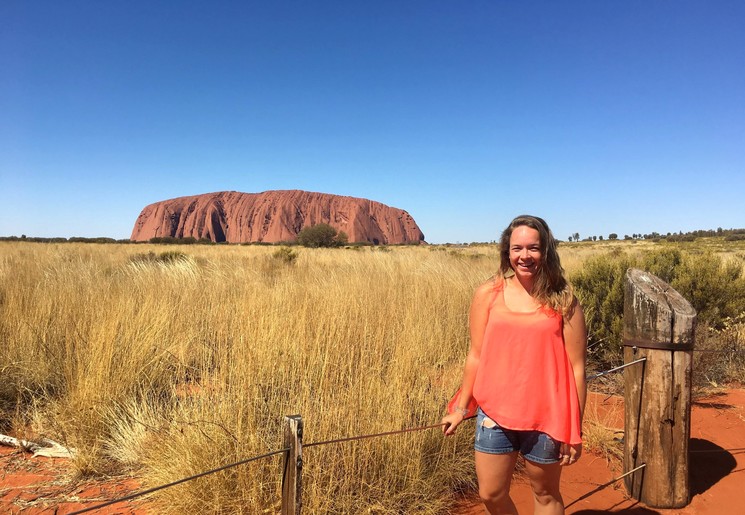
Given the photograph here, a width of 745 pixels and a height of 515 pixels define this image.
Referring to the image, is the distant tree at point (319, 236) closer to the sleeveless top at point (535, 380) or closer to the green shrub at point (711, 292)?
the green shrub at point (711, 292)

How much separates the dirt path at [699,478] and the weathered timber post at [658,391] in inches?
6.2

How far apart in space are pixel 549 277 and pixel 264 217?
134515 millimetres

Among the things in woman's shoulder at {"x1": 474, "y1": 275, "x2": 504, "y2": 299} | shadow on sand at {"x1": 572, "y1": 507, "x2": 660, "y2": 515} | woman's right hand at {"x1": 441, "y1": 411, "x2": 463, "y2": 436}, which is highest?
woman's shoulder at {"x1": 474, "y1": 275, "x2": 504, "y2": 299}

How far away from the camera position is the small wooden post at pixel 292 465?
148 cm

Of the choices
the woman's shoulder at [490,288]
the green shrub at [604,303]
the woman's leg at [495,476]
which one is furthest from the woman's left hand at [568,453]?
the green shrub at [604,303]

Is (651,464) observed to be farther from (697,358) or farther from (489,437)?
(697,358)

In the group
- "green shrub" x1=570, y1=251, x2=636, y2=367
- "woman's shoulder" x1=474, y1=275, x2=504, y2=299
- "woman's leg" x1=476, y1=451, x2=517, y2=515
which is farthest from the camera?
"green shrub" x1=570, y1=251, x2=636, y2=367

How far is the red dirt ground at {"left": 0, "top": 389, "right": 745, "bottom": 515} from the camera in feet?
8.21

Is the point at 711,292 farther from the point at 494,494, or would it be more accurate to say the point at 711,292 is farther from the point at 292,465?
the point at 292,465

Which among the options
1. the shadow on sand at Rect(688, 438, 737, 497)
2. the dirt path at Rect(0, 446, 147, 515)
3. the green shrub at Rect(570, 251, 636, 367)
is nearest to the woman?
the shadow on sand at Rect(688, 438, 737, 497)

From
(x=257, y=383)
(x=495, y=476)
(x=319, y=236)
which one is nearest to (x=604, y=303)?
(x=495, y=476)

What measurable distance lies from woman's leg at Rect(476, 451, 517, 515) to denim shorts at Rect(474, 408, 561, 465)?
3cm

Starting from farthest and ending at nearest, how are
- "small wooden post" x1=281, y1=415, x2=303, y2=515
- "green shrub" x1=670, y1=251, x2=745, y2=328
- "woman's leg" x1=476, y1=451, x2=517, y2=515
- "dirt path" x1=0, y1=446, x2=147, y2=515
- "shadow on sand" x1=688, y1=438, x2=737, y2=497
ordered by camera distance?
1. "green shrub" x1=670, y1=251, x2=745, y2=328
2. "shadow on sand" x1=688, y1=438, x2=737, y2=497
3. "dirt path" x1=0, y1=446, x2=147, y2=515
4. "woman's leg" x1=476, y1=451, x2=517, y2=515
5. "small wooden post" x1=281, y1=415, x2=303, y2=515

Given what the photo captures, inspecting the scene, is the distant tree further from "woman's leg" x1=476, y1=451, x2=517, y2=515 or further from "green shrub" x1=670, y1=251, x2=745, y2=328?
"woman's leg" x1=476, y1=451, x2=517, y2=515
